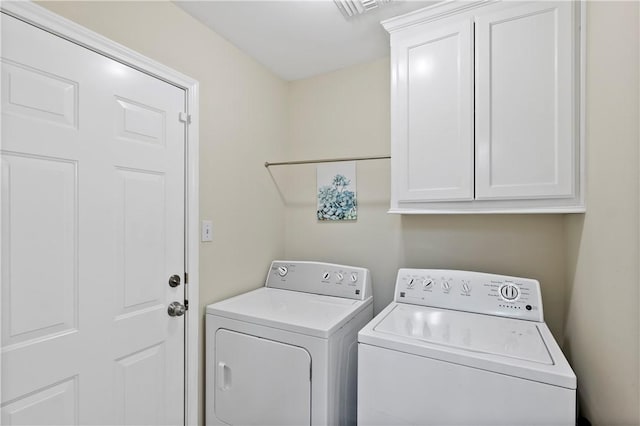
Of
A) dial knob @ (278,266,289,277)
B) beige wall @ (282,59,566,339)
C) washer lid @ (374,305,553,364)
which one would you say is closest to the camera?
washer lid @ (374,305,553,364)

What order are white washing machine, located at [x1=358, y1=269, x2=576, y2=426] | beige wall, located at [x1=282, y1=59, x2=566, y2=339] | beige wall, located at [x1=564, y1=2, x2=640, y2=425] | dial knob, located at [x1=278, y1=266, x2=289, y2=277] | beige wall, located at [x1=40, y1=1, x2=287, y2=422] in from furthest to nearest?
dial knob, located at [x1=278, y1=266, x2=289, y2=277]
beige wall, located at [x1=282, y1=59, x2=566, y2=339]
beige wall, located at [x1=40, y1=1, x2=287, y2=422]
white washing machine, located at [x1=358, y1=269, x2=576, y2=426]
beige wall, located at [x1=564, y1=2, x2=640, y2=425]

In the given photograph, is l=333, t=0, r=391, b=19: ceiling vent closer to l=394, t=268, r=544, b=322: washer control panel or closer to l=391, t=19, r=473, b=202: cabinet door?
l=391, t=19, r=473, b=202: cabinet door

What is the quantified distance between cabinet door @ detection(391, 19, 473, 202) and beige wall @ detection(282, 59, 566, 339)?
407 mm

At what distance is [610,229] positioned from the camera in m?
1.01

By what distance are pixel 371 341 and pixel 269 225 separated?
125cm

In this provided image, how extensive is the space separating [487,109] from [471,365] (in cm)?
111

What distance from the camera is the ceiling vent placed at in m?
1.55

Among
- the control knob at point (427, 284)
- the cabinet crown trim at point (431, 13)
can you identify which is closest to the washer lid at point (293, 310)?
the control knob at point (427, 284)

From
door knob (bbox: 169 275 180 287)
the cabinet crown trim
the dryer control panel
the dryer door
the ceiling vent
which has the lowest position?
the dryer door

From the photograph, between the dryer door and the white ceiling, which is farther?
the white ceiling

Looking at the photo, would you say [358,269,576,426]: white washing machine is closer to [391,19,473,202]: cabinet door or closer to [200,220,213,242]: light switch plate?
[391,19,473,202]: cabinet door

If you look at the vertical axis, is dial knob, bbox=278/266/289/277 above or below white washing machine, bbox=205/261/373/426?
above

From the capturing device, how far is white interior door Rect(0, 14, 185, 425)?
1.06 metres

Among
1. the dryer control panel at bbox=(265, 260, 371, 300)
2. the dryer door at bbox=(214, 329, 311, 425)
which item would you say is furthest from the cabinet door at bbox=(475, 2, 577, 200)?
the dryer door at bbox=(214, 329, 311, 425)
